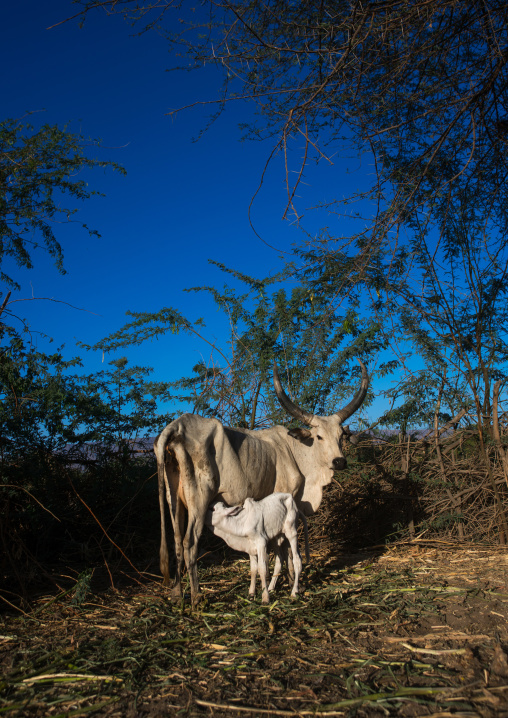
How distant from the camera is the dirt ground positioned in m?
3.06

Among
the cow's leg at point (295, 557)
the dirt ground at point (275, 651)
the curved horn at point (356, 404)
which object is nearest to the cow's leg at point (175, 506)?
the dirt ground at point (275, 651)

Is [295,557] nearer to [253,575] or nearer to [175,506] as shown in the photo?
[253,575]

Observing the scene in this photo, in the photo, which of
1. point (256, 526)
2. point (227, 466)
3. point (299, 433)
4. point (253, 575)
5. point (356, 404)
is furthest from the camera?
point (356, 404)

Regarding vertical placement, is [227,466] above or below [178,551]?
above

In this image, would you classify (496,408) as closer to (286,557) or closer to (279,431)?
(279,431)

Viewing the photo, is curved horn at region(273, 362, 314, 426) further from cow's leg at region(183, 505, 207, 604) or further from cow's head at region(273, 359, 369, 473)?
cow's leg at region(183, 505, 207, 604)

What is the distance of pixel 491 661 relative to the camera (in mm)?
3451

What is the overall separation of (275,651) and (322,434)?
310 cm

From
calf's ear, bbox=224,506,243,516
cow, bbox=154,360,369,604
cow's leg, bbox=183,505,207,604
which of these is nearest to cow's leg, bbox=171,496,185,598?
cow, bbox=154,360,369,604

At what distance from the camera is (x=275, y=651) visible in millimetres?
3809

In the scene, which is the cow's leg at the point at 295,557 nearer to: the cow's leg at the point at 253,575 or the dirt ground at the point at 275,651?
the dirt ground at the point at 275,651

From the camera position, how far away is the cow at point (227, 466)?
5.37m

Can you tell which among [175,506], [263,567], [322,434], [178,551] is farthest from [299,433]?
[178,551]

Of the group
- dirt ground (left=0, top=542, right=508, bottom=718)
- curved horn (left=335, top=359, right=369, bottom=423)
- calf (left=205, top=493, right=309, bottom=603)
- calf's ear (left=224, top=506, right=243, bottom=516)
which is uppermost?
curved horn (left=335, top=359, right=369, bottom=423)
